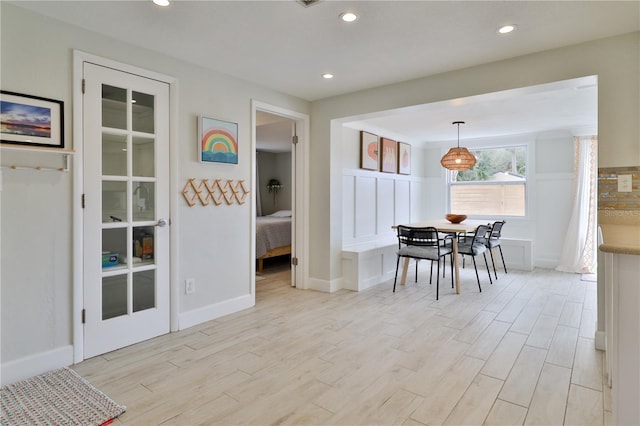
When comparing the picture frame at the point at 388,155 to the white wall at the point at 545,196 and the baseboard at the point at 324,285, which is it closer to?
the white wall at the point at 545,196

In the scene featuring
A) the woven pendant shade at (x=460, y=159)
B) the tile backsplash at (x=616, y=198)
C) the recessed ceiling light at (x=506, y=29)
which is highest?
the recessed ceiling light at (x=506, y=29)

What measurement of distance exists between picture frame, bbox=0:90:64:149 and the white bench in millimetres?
3084

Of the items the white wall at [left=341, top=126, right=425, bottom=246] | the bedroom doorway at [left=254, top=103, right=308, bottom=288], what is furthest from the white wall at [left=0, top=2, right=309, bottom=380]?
the white wall at [left=341, top=126, right=425, bottom=246]

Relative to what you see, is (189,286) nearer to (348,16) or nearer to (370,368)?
(370,368)

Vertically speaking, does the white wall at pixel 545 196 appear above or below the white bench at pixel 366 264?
above

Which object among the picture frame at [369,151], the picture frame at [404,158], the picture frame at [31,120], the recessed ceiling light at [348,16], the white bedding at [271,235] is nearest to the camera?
the picture frame at [31,120]

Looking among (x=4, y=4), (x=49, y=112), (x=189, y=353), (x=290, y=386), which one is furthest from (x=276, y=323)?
(x=4, y=4)

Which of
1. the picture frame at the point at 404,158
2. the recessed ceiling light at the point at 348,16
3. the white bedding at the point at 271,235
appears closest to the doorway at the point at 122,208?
the recessed ceiling light at the point at 348,16

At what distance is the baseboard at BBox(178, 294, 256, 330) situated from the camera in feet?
10.1

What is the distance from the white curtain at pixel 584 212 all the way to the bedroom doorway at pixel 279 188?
4.20m

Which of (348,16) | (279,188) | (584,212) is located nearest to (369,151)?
(348,16)

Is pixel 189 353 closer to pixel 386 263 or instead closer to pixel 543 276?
pixel 386 263

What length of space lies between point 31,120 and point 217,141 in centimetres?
137

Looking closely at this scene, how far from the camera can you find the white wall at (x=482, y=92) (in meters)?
2.53
